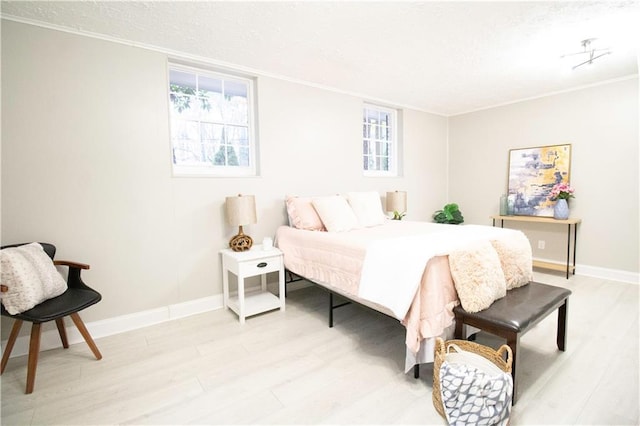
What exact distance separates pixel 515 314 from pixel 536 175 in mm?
3461

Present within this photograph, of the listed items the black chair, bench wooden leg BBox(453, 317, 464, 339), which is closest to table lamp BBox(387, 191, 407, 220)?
bench wooden leg BBox(453, 317, 464, 339)

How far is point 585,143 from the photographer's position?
156 inches

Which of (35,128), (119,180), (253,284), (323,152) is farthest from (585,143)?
(35,128)

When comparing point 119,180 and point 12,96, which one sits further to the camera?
point 119,180

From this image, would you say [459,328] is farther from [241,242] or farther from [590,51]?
[590,51]

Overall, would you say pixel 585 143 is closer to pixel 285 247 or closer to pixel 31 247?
pixel 285 247

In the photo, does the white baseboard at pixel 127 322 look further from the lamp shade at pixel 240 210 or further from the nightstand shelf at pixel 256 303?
the lamp shade at pixel 240 210

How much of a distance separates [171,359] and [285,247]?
137 cm

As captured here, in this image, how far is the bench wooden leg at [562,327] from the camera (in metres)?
2.16

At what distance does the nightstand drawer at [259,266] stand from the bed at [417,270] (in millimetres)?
199

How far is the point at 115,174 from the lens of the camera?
8.46 ft

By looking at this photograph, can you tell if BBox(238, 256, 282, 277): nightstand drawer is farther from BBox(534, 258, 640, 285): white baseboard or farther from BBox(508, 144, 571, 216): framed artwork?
BBox(534, 258, 640, 285): white baseboard

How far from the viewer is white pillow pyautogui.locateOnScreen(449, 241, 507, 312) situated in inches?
71.6

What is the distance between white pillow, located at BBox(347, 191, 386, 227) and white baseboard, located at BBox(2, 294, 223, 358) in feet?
5.53
